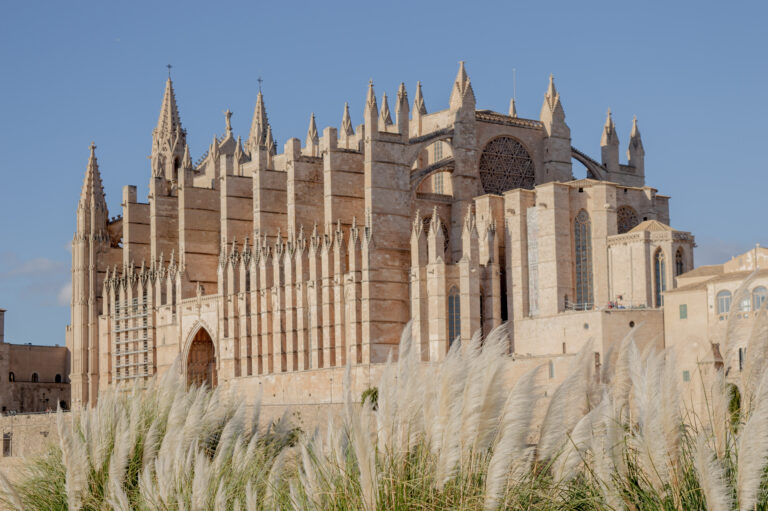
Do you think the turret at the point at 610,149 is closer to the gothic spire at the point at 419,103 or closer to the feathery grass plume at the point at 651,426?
the gothic spire at the point at 419,103

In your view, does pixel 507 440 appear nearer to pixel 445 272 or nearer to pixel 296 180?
pixel 445 272

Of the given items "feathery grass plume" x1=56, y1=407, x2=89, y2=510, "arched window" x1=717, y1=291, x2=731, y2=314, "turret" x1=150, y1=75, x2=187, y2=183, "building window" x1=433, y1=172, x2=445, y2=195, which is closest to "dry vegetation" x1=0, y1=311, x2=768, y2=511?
"feathery grass plume" x1=56, y1=407, x2=89, y2=510

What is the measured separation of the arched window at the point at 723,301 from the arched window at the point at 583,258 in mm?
7588

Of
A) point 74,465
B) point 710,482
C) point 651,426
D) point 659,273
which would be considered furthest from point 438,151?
point 710,482

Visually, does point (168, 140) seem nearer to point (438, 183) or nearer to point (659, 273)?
point (438, 183)

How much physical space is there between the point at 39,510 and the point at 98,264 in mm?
47171

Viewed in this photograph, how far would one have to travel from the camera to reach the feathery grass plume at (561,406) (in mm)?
8945

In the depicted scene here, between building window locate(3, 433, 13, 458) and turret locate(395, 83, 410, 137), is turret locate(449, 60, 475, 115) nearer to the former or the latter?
turret locate(395, 83, 410, 137)

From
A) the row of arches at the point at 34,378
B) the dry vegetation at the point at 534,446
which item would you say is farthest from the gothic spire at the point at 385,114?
the dry vegetation at the point at 534,446

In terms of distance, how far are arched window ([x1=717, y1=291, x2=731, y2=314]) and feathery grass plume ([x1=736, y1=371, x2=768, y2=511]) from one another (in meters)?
26.4

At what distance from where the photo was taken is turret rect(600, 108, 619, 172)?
49.5m

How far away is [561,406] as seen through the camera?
8.94 m

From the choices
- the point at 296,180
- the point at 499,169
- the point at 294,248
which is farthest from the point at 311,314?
the point at 499,169

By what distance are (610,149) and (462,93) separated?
7579 mm
